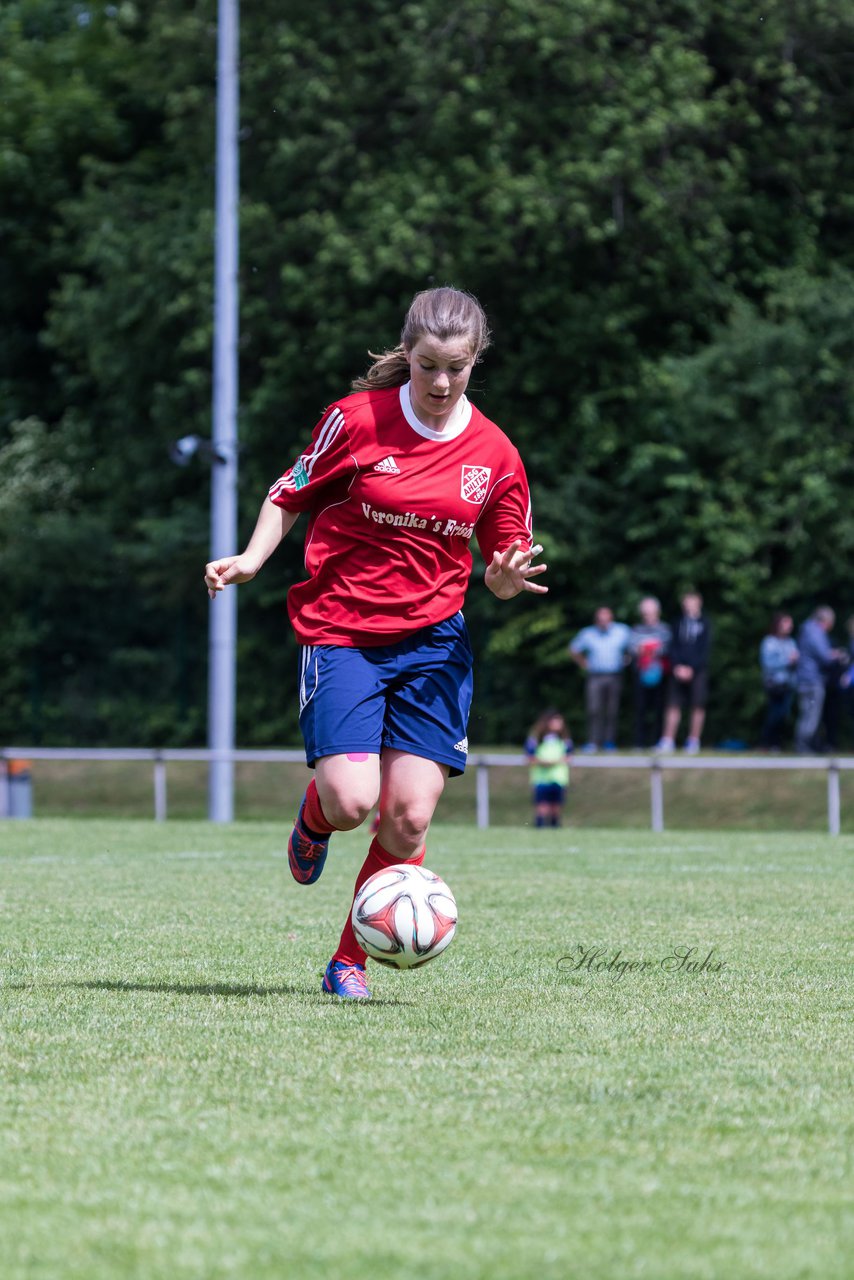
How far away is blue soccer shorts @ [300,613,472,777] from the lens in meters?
5.76

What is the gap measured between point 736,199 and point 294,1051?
74.1 ft

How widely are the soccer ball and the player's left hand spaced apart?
3.11ft

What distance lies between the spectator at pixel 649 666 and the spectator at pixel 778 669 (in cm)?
115

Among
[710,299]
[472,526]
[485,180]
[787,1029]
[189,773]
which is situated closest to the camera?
[787,1029]

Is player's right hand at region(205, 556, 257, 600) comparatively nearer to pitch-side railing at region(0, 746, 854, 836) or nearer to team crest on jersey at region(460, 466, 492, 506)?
team crest on jersey at region(460, 466, 492, 506)

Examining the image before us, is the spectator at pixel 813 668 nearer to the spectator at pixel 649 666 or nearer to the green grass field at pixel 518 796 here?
the green grass field at pixel 518 796

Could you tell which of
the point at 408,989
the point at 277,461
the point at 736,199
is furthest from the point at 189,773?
the point at 408,989

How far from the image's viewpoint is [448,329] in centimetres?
562

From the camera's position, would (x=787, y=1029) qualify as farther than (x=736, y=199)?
No

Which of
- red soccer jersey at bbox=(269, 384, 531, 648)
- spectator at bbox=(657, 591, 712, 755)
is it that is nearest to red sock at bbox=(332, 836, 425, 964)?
red soccer jersey at bbox=(269, 384, 531, 648)

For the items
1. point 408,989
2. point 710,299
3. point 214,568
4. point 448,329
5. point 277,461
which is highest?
point 710,299

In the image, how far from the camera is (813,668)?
21406 millimetres

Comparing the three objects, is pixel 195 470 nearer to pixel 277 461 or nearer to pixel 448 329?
pixel 277 461

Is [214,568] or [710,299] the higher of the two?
[710,299]
